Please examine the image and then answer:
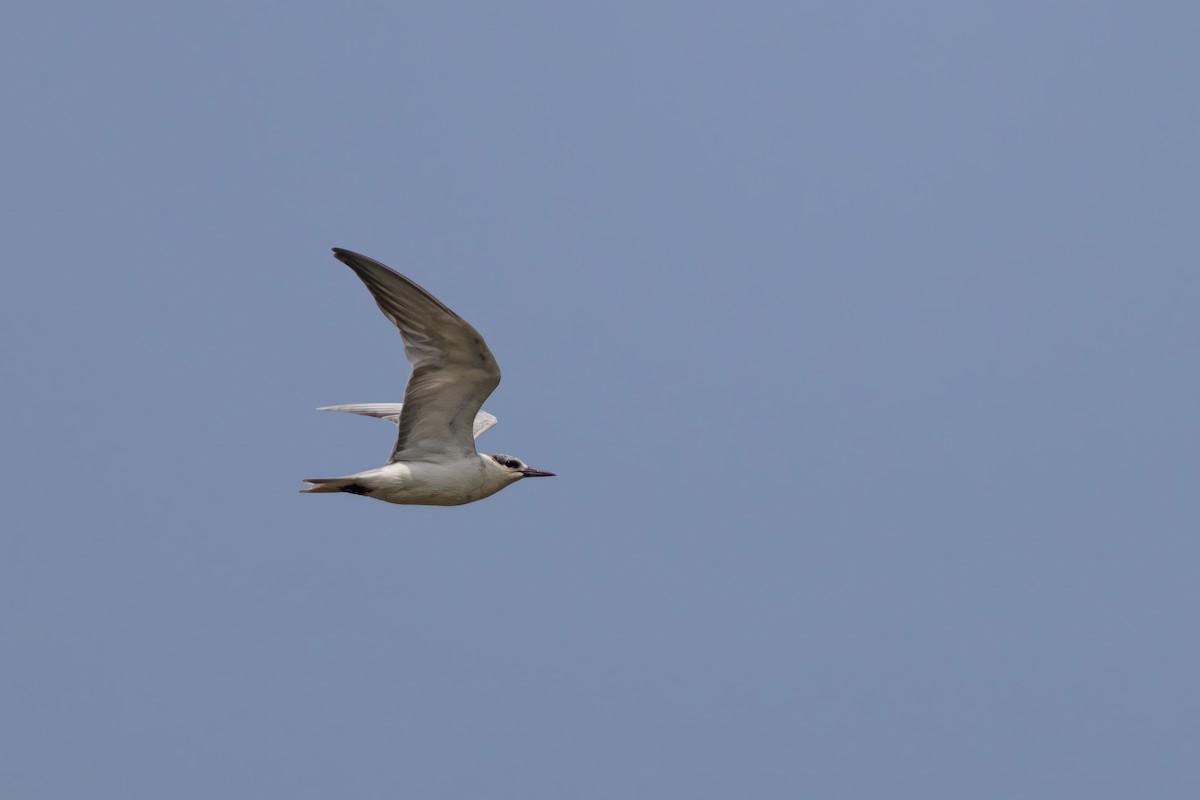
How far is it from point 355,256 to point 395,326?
3.12 feet

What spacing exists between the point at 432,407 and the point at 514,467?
147 cm

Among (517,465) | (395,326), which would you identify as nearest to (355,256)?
(395,326)

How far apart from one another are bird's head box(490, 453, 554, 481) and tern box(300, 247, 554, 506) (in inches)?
0.6

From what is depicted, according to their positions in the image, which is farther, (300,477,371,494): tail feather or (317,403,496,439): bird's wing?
(317,403,496,439): bird's wing

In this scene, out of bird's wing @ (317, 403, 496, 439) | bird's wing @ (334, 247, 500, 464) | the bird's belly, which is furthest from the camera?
bird's wing @ (317, 403, 496, 439)

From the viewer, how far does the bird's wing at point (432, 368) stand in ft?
49.4

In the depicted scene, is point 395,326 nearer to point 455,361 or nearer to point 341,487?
point 455,361

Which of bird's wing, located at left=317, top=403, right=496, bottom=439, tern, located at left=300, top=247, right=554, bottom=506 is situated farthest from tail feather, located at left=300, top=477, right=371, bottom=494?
bird's wing, located at left=317, top=403, right=496, bottom=439

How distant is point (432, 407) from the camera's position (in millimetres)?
16156

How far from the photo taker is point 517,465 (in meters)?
17.3

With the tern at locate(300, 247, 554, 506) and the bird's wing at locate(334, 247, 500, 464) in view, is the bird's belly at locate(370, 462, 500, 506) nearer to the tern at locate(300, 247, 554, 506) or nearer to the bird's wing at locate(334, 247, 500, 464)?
the tern at locate(300, 247, 554, 506)

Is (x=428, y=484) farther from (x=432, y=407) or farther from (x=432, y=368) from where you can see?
(x=432, y=368)

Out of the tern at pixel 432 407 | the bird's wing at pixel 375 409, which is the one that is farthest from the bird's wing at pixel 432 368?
the bird's wing at pixel 375 409

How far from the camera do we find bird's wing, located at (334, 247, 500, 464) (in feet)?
49.4
